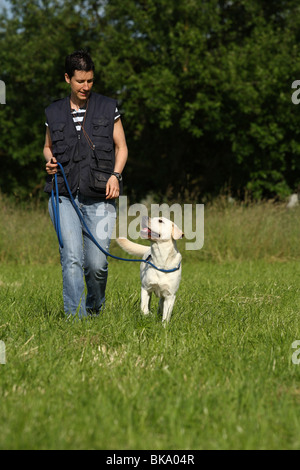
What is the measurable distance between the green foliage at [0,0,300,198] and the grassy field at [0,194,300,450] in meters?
11.7

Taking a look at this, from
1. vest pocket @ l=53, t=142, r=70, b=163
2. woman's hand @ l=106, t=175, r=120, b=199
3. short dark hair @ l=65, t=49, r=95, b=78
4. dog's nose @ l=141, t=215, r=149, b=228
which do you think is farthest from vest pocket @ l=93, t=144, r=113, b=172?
short dark hair @ l=65, t=49, r=95, b=78

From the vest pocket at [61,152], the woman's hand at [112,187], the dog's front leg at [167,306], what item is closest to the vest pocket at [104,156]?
the woman's hand at [112,187]

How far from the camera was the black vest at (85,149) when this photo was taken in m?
4.97

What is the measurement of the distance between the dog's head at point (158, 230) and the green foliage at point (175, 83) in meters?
12.4

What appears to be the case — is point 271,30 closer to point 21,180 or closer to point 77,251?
point 21,180

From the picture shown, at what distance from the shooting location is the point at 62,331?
4.68 m

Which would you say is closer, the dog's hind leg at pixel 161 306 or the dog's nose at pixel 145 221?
the dog's nose at pixel 145 221

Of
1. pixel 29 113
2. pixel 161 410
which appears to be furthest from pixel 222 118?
pixel 161 410

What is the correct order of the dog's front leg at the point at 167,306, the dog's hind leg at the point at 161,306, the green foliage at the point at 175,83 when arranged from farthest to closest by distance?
the green foliage at the point at 175,83, the dog's hind leg at the point at 161,306, the dog's front leg at the point at 167,306

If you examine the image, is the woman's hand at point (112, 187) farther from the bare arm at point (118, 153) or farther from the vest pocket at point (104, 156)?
the vest pocket at point (104, 156)

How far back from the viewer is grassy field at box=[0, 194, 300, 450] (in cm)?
284

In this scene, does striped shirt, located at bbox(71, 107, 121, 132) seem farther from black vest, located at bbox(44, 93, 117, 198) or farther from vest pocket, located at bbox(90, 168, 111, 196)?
vest pocket, located at bbox(90, 168, 111, 196)

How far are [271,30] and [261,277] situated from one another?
1312cm
